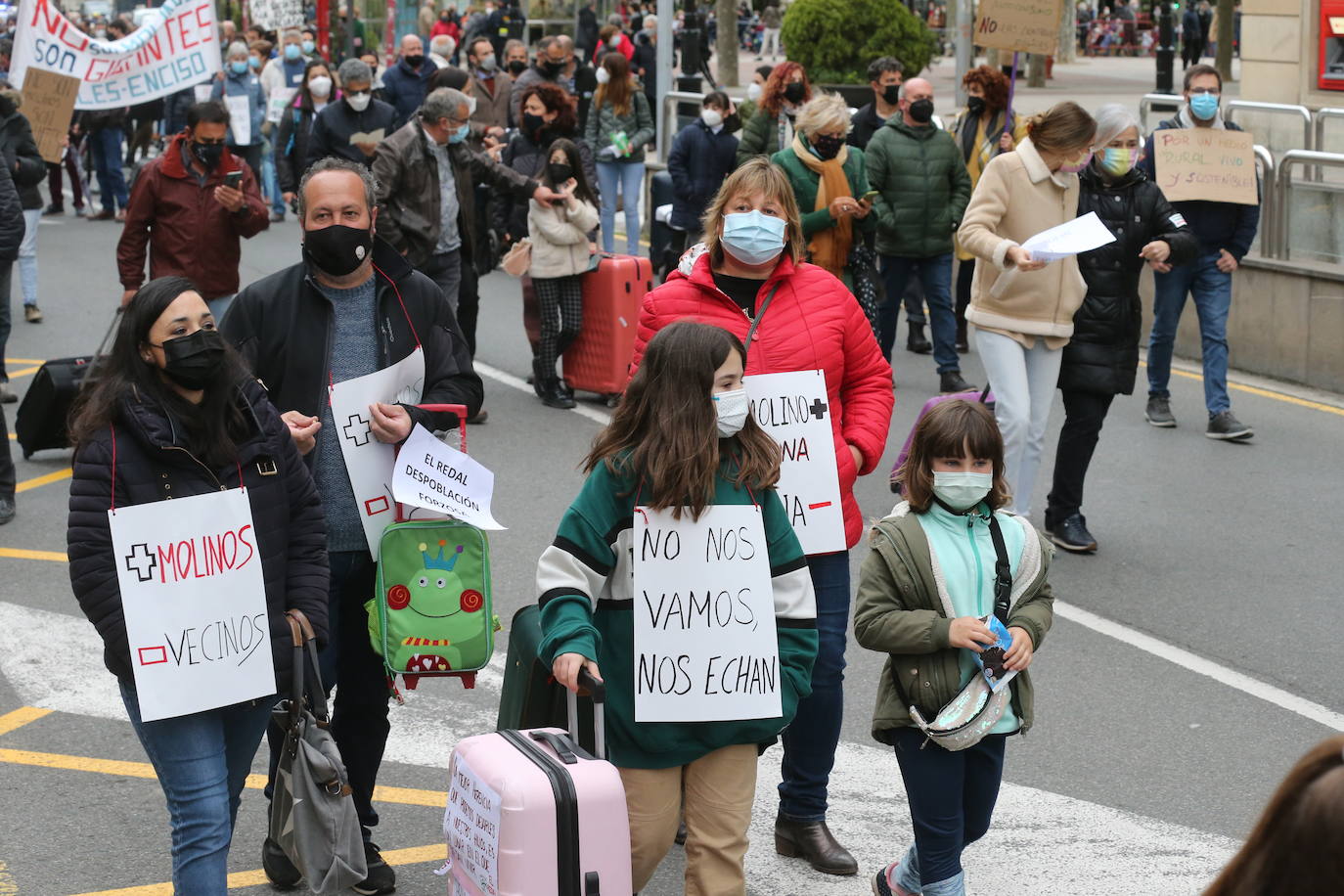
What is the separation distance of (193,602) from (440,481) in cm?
87

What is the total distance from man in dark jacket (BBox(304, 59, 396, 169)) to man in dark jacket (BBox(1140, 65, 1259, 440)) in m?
5.99

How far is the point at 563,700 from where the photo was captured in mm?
4203

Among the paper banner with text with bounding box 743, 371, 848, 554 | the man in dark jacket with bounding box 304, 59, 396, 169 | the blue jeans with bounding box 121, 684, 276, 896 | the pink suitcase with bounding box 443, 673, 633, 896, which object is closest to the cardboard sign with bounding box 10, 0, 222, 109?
the man in dark jacket with bounding box 304, 59, 396, 169

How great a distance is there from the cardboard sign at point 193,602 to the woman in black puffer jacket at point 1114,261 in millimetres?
4825

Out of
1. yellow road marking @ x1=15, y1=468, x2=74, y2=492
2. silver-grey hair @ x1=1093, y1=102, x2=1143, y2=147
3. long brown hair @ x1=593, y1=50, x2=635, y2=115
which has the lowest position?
yellow road marking @ x1=15, y1=468, x2=74, y2=492

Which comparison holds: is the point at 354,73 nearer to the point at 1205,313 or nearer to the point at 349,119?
the point at 349,119

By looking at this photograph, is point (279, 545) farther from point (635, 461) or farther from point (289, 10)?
point (289, 10)

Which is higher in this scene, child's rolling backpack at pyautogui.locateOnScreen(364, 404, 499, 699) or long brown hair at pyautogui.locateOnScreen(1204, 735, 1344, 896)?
long brown hair at pyautogui.locateOnScreen(1204, 735, 1344, 896)

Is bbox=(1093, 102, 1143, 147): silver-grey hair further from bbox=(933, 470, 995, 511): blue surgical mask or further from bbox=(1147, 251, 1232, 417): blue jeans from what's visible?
bbox=(933, 470, 995, 511): blue surgical mask

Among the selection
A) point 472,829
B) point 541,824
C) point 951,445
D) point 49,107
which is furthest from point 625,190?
point 541,824

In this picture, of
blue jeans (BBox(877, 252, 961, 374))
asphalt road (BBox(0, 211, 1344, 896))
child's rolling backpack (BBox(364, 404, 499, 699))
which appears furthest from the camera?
blue jeans (BBox(877, 252, 961, 374))

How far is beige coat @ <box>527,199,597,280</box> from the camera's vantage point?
1066 centimetres

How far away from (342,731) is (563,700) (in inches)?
36.4

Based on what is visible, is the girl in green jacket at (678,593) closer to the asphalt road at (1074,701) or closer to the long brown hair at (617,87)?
the asphalt road at (1074,701)
